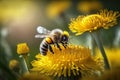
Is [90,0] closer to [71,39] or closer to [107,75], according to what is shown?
[71,39]

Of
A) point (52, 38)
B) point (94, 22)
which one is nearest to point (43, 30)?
point (52, 38)

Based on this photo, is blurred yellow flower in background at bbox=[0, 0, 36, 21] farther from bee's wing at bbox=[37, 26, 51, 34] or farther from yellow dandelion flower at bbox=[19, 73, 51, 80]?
yellow dandelion flower at bbox=[19, 73, 51, 80]

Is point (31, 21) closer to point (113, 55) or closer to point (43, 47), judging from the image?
point (43, 47)

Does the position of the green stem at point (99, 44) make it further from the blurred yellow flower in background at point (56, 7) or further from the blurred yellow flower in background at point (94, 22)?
the blurred yellow flower in background at point (56, 7)

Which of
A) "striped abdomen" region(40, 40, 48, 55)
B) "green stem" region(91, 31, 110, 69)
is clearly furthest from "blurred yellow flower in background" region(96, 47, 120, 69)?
Result: "striped abdomen" region(40, 40, 48, 55)

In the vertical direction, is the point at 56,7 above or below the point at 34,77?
above

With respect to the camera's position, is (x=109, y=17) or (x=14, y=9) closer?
(x=109, y=17)
